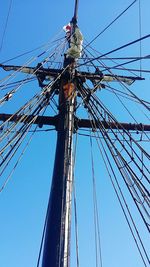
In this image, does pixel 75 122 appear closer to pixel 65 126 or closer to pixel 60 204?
pixel 65 126

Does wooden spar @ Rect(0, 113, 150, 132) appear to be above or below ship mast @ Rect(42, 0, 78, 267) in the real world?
above

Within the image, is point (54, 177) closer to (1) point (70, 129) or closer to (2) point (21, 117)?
(1) point (70, 129)

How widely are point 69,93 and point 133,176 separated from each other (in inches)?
112

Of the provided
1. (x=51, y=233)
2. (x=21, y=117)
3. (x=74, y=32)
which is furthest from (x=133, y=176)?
(x=74, y=32)

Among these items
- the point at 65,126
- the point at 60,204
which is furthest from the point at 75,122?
the point at 60,204

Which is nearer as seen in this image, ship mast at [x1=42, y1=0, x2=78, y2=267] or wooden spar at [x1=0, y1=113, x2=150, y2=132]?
ship mast at [x1=42, y1=0, x2=78, y2=267]

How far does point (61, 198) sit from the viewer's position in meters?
A: 8.38

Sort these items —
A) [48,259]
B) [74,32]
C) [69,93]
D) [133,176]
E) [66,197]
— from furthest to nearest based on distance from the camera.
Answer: [74,32] < [69,93] < [133,176] < [66,197] < [48,259]

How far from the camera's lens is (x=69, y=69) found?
1177 centimetres

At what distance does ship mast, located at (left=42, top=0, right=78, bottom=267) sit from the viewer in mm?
7594

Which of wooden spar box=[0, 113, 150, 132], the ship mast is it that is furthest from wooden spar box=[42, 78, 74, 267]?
wooden spar box=[0, 113, 150, 132]

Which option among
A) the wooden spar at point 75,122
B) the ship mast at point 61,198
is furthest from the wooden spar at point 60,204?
the wooden spar at point 75,122

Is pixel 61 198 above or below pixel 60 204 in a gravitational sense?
above

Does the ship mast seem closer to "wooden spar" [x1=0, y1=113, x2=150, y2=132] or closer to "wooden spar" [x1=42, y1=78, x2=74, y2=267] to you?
"wooden spar" [x1=42, y1=78, x2=74, y2=267]
